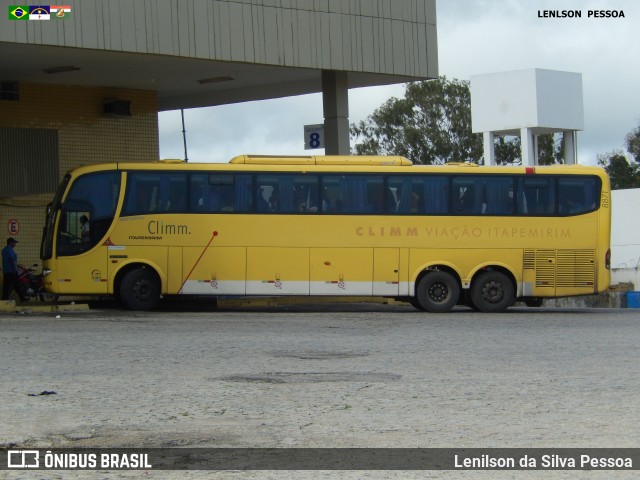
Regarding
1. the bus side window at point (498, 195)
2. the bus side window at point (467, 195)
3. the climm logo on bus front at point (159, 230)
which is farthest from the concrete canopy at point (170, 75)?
the bus side window at point (498, 195)

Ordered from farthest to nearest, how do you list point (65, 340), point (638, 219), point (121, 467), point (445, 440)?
point (638, 219) < point (65, 340) < point (445, 440) < point (121, 467)

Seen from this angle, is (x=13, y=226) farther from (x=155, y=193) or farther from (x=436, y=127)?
(x=436, y=127)

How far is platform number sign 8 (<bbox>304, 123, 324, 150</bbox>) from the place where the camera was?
31078 mm

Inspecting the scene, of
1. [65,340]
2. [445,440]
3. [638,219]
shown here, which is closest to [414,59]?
[65,340]

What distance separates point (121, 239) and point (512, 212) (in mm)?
8404

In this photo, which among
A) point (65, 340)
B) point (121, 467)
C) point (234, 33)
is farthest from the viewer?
point (234, 33)

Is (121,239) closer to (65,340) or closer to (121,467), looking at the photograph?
(65,340)

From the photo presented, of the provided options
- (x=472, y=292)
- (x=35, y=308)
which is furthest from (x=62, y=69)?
(x=472, y=292)

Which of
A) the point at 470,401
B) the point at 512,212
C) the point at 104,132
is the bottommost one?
the point at 470,401

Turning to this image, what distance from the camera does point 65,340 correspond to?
17.0m

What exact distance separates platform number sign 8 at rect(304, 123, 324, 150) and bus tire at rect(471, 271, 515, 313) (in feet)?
23.0

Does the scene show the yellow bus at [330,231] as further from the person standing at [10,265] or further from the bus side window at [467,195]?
the person standing at [10,265]

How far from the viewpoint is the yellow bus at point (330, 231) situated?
25234mm

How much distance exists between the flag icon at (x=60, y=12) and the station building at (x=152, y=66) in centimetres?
3
